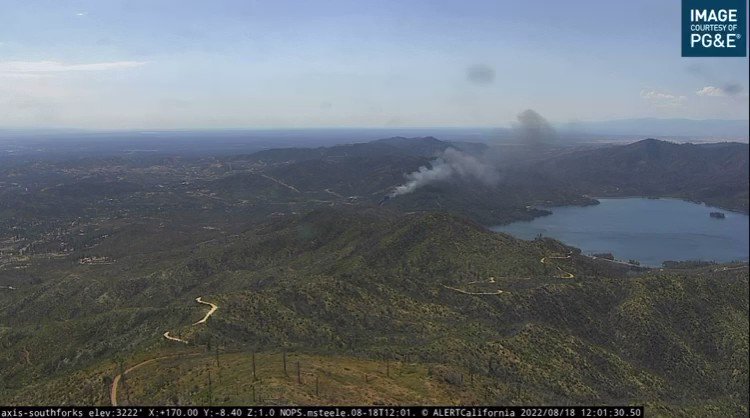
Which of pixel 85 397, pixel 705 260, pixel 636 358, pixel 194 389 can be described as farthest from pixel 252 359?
pixel 705 260

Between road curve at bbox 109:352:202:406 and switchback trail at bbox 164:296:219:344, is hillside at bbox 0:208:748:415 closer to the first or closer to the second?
road curve at bbox 109:352:202:406

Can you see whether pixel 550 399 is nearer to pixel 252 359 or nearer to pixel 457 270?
pixel 252 359

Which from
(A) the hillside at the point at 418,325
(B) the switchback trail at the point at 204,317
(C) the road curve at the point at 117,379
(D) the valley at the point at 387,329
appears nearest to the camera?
(C) the road curve at the point at 117,379

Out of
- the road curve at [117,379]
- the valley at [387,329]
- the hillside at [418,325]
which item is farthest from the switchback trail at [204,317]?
the road curve at [117,379]

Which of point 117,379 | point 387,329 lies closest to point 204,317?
point 117,379

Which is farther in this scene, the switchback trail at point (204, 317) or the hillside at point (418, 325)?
the switchback trail at point (204, 317)

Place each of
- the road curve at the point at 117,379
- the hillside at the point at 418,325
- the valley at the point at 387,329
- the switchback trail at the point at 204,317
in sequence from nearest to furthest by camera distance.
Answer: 1. the road curve at the point at 117,379
2. the valley at the point at 387,329
3. the hillside at the point at 418,325
4. the switchback trail at the point at 204,317

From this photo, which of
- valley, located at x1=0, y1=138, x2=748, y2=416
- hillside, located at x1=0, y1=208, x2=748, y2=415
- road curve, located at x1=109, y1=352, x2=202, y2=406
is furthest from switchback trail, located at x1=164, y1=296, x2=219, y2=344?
road curve, located at x1=109, y1=352, x2=202, y2=406

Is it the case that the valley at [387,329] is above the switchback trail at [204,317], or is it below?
below

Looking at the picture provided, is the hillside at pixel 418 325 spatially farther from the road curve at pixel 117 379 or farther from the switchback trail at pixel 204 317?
the switchback trail at pixel 204 317

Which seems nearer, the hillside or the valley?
the valley
